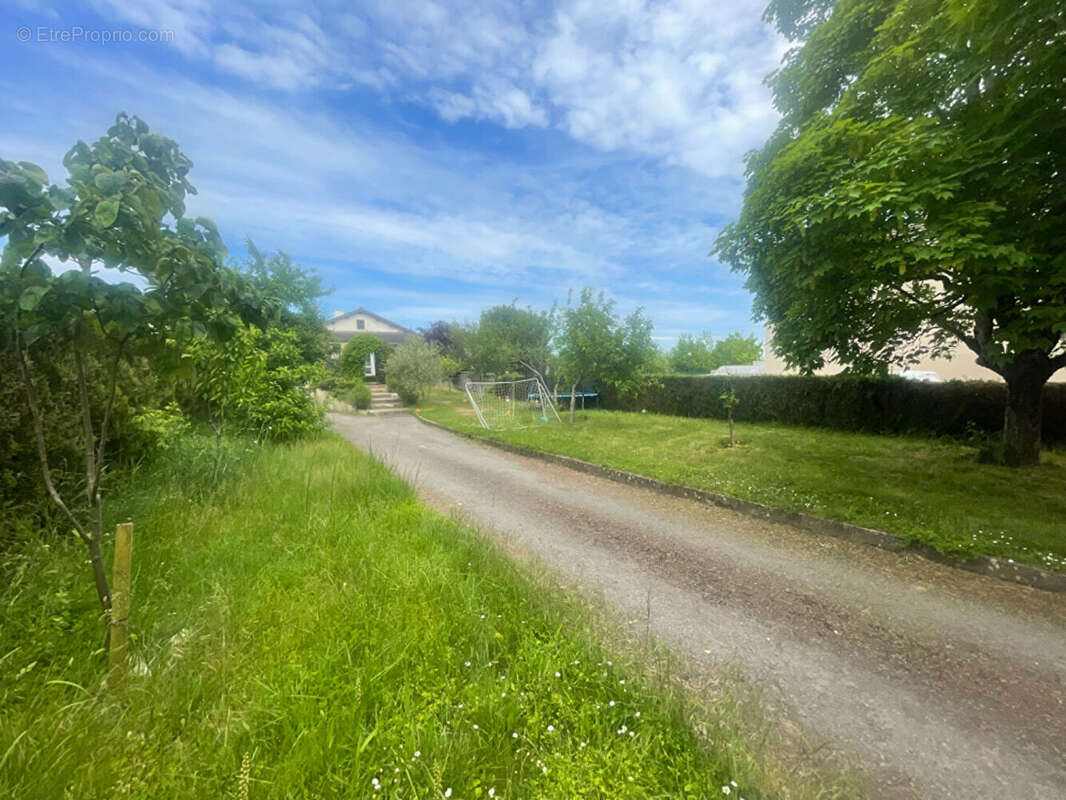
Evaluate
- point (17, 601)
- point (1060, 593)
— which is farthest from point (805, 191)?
point (17, 601)

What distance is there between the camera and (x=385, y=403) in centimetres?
2139

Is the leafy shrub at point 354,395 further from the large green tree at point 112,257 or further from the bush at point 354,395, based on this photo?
the large green tree at point 112,257

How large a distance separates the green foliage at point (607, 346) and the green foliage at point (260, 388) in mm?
7861

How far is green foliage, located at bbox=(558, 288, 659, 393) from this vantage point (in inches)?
529

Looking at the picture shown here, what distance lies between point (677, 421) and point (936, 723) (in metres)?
13.2

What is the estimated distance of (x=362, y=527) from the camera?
158 inches

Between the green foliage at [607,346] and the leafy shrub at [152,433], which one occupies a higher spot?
the green foliage at [607,346]

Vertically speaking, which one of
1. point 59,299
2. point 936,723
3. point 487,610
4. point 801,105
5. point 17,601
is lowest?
point 936,723

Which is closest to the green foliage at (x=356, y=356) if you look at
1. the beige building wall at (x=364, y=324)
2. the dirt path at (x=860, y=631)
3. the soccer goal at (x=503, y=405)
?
the soccer goal at (x=503, y=405)

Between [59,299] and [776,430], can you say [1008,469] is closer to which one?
[776,430]

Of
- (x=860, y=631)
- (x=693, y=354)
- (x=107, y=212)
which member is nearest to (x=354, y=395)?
(x=107, y=212)

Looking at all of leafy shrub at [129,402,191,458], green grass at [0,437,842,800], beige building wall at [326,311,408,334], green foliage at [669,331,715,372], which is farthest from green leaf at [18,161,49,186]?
green foliage at [669,331,715,372]

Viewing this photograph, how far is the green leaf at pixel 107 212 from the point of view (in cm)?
152

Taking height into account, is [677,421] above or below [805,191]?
below
